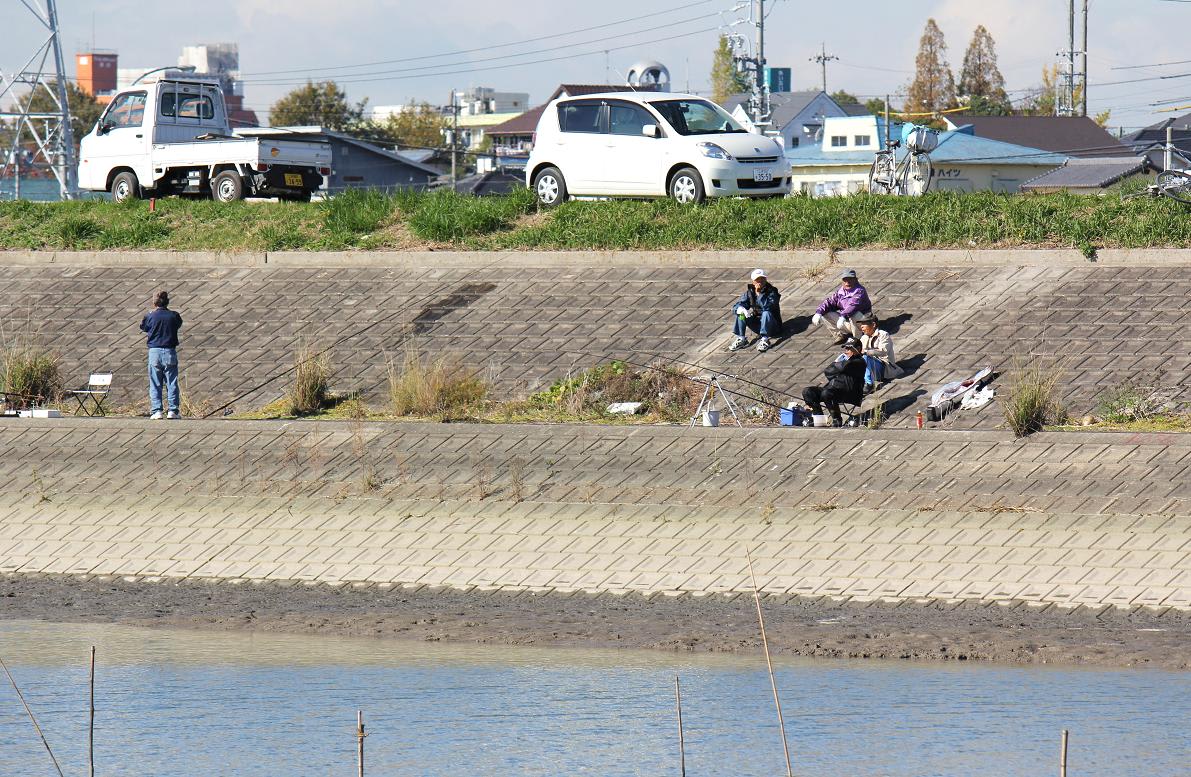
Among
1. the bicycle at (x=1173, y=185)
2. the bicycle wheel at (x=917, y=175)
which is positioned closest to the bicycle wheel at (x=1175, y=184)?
the bicycle at (x=1173, y=185)

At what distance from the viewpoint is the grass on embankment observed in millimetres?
19875

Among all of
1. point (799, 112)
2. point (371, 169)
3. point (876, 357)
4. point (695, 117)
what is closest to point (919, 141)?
point (695, 117)

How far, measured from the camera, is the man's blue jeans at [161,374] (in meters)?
17.7

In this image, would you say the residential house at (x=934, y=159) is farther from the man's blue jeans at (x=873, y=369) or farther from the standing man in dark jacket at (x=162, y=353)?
the standing man in dark jacket at (x=162, y=353)

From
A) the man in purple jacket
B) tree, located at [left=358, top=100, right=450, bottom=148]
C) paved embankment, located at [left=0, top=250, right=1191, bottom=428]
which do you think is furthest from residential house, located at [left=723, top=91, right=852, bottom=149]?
the man in purple jacket

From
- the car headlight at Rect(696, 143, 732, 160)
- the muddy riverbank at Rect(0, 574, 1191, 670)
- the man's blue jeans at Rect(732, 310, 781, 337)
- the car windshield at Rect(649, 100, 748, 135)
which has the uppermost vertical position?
the car windshield at Rect(649, 100, 748, 135)

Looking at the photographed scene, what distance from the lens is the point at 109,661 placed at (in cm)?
1324

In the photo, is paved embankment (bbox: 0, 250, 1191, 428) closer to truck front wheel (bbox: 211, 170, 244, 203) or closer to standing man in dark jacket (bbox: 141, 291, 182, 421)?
standing man in dark jacket (bbox: 141, 291, 182, 421)

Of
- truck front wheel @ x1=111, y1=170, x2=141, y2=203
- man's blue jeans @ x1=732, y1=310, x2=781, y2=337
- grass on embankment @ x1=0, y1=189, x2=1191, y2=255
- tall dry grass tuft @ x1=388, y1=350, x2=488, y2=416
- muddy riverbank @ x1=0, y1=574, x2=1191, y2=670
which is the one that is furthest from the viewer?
truck front wheel @ x1=111, y1=170, x2=141, y2=203

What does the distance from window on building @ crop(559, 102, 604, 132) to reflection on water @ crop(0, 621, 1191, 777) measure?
38.3 ft

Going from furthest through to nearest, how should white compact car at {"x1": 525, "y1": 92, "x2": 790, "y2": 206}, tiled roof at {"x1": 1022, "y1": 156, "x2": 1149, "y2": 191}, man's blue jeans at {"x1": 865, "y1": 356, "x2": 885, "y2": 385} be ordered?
tiled roof at {"x1": 1022, "y1": 156, "x2": 1149, "y2": 191}
white compact car at {"x1": 525, "y1": 92, "x2": 790, "y2": 206}
man's blue jeans at {"x1": 865, "y1": 356, "x2": 885, "y2": 385}

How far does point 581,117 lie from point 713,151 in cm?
234

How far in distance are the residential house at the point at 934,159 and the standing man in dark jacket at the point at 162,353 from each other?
1194 inches

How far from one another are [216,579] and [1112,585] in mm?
8223
